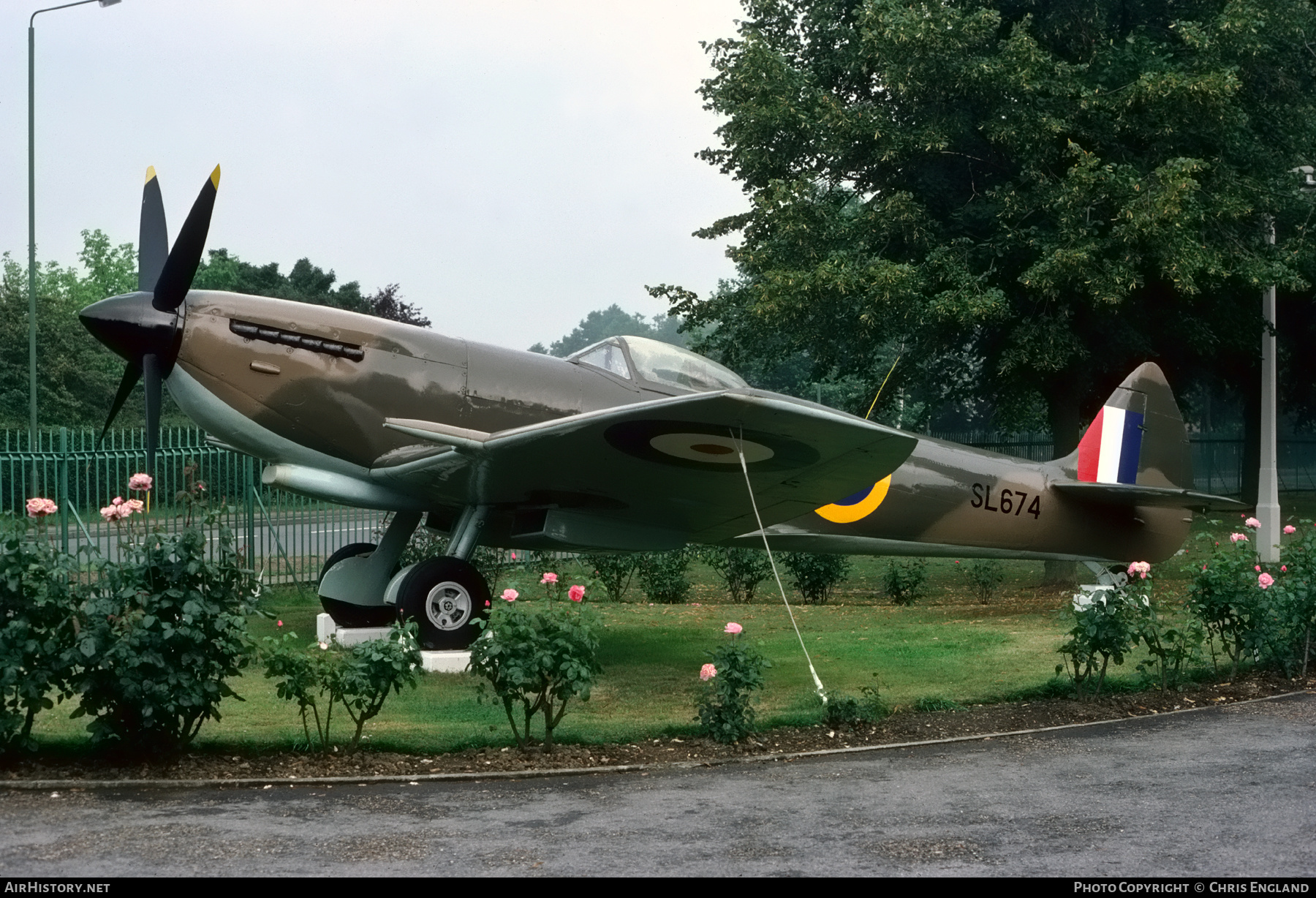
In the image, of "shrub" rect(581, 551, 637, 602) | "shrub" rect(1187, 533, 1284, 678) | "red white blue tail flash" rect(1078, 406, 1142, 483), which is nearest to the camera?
"shrub" rect(1187, 533, 1284, 678)

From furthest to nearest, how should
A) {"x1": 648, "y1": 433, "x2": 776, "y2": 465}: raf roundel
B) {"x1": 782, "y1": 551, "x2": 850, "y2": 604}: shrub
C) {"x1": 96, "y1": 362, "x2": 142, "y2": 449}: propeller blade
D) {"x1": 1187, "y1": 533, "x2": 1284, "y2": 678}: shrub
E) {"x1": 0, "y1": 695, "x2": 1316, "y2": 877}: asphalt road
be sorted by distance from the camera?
{"x1": 782, "y1": 551, "x2": 850, "y2": 604}: shrub, {"x1": 96, "y1": 362, "x2": 142, "y2": 449}: propeller blade, {"x1": 1187, "y1": 533, "x2": 1284, "y2": 678}: shrub, {"x1": 648, "y1": 433, "x2": 776, "y2": 465}: raf roundel, {"x1": 0, "y1": 695, "x2": 1316, "y2": 877}: asphalt road

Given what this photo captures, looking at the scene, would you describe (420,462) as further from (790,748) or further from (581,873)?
(581,873)

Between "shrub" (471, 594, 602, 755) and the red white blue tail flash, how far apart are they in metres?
8.45

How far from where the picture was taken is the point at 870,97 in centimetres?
2122

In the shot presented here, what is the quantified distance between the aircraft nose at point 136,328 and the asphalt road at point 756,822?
15.0 ft

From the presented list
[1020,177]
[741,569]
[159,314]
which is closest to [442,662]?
[159,314]

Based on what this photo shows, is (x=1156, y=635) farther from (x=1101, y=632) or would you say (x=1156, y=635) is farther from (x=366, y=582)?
(x=366, y=582)

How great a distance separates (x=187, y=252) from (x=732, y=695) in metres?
5.53

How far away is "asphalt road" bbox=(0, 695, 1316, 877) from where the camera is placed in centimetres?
482

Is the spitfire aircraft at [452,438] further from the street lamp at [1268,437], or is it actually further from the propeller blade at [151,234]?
the street lamp at [1268,437]

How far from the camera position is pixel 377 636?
855 cm

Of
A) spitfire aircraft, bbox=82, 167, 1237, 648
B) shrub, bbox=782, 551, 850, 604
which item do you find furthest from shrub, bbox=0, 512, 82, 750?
shrub, bbox=782, 551, 850, 604

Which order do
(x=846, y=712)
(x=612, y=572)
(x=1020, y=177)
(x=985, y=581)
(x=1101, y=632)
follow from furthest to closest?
(x=1020, y=177), (x=612, y=572), (x=985, y=581), (x=1101, y=632), (x=846, y=712)

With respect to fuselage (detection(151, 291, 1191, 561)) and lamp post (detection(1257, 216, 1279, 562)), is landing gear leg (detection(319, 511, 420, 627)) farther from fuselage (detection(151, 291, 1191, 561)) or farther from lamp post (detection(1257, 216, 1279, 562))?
lamp post (detection(1257, 216, 1279, 562))
